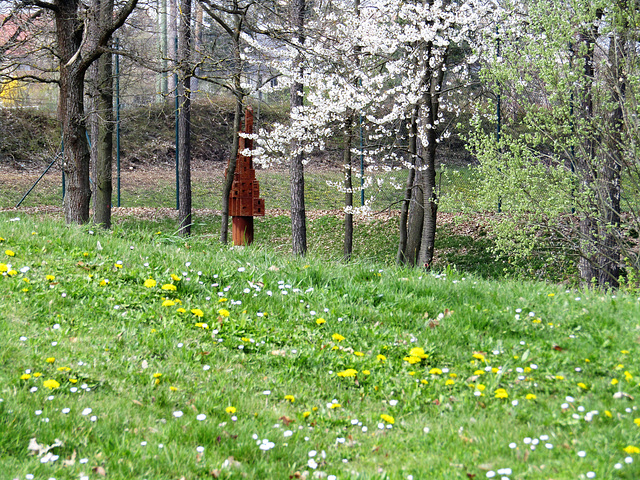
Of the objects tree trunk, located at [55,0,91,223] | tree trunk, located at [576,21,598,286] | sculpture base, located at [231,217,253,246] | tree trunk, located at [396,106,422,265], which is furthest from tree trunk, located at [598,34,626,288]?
tree trunk, located at [55,0,91,223]

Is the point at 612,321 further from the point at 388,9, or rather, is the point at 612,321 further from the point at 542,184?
the point at 388,9

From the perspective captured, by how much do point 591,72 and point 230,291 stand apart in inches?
258

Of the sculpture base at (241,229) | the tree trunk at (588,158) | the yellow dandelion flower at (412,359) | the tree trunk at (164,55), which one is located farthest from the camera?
the sculpture base at (241,229)

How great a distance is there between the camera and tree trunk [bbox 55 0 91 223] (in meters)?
8.67

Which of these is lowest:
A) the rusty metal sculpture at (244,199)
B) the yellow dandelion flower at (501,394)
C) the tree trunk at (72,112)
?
the yellow dandelion flower at (501,394)

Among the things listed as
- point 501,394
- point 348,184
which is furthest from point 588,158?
point 348,184

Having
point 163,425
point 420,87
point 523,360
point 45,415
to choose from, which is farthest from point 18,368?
point 420,87

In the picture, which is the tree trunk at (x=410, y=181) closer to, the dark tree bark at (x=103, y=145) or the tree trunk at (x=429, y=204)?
the tree trunk at (x=429, y=204)

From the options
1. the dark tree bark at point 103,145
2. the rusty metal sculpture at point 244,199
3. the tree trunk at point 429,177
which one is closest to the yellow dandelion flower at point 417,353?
the rusty metal sculpture at point 244,199

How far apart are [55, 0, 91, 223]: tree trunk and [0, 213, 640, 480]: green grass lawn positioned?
3285mm

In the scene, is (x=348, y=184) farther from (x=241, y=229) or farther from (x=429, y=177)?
(x=241, y=229)

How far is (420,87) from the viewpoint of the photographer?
11.6 metres

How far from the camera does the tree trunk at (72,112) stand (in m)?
8.67

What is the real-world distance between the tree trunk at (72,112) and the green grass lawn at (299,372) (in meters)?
3.29
